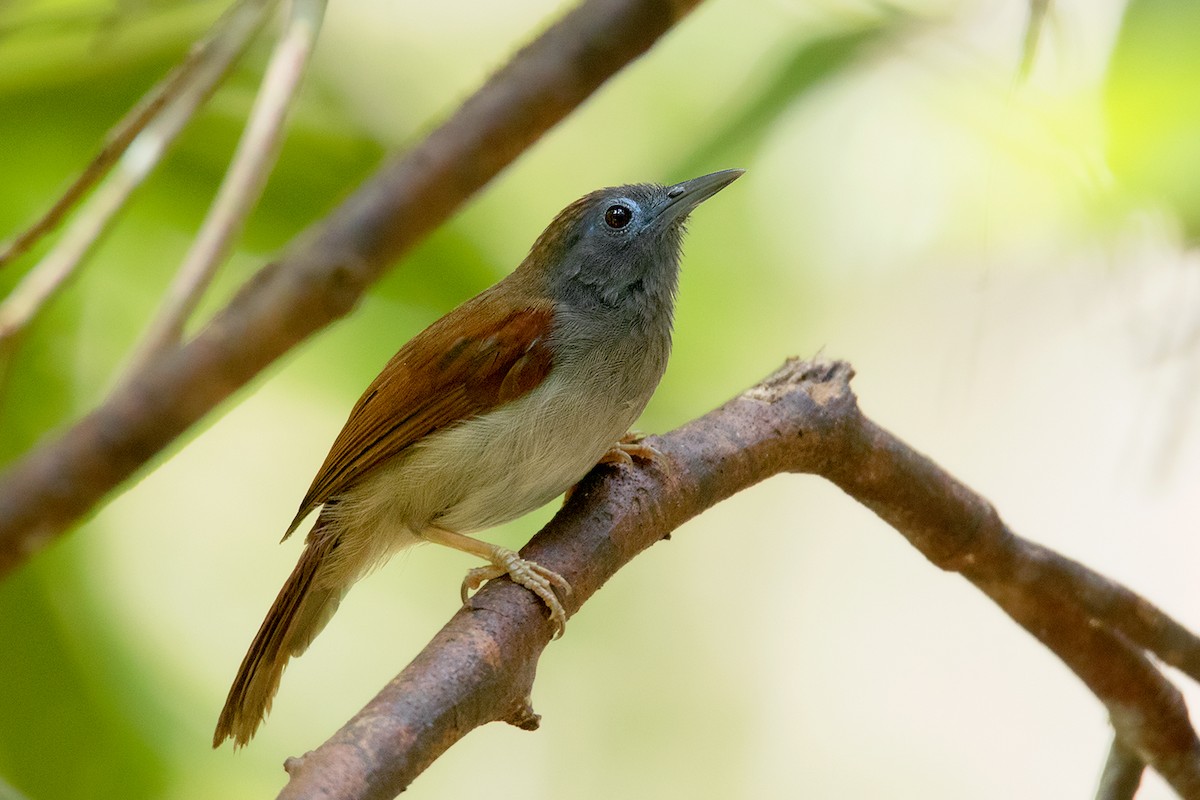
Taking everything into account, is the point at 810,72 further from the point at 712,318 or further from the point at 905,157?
the point at 712,318

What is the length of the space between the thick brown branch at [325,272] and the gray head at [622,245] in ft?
6.35

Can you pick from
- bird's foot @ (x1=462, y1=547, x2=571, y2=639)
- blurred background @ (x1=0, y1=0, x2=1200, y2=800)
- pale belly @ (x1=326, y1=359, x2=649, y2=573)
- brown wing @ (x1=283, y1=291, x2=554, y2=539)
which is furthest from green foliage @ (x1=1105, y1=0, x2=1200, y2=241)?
bird's foot @ (x1=462, y1=547, x2=571, y2=639)

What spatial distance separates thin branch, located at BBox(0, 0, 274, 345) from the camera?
161cm

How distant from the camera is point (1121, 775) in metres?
2.71

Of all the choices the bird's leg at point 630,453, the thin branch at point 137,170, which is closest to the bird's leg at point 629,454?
the bird's leg at point 630,453

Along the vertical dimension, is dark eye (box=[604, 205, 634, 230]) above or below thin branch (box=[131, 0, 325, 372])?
above

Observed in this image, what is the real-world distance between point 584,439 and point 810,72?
6.92ft

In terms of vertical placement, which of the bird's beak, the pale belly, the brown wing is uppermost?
the bird's beak

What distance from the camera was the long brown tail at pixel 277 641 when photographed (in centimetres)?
264

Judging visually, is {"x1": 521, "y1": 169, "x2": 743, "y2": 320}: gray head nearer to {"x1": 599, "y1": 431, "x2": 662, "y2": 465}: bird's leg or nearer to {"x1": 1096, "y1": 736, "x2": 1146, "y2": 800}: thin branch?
{"x1": 599, "y1": 431, "x2": 662, "y2": 465}: bird's leg

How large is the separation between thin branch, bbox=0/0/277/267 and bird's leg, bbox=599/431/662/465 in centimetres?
121

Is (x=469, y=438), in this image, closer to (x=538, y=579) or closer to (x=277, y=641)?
(x=538, y=579)

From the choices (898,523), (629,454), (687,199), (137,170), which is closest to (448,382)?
(629,454)

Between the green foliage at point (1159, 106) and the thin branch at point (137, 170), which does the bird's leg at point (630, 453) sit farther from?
the green foliage at point (1159, 106)
